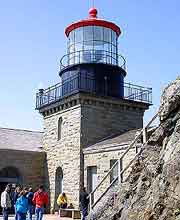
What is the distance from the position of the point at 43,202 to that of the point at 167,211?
7077 millimetres

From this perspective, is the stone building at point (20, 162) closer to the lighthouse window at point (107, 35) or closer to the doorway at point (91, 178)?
the doorway at point (91, 178)

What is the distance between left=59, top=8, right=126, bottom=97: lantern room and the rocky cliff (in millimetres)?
→ 11763

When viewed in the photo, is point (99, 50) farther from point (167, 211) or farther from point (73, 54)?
point (167, 211)

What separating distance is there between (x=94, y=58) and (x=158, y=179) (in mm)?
14422

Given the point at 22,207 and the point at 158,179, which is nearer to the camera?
the point at 158,179

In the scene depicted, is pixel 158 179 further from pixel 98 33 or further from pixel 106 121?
pixel 98 33

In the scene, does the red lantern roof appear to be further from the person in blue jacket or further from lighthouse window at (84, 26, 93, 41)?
the person in blue jacket

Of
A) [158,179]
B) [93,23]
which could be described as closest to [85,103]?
[93,23]

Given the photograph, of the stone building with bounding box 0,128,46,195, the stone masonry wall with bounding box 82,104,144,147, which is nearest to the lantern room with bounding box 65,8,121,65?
the stone masonry wall with bounding box 82,104,144,147

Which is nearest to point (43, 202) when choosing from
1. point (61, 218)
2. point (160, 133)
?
point (61, 218)

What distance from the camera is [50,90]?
24344 millimetres

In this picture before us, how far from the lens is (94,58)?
22797 millimetres

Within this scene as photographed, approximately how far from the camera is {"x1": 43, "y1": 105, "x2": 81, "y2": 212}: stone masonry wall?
70.9 feet

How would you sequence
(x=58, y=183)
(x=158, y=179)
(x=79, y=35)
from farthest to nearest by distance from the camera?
(x=79, y=35), (x=58, y=183), (x=158, y=179)
